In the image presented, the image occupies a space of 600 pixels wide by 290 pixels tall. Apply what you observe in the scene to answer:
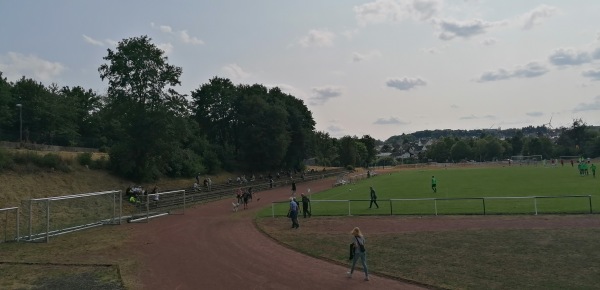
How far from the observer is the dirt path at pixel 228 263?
14.5 metres

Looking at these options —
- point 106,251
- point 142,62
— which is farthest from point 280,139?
point 106,251

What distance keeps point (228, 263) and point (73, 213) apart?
14.6 metres

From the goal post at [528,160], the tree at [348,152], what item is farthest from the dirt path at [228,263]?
the goal post at [528,160]

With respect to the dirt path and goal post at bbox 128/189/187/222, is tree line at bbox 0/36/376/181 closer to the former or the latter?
goal post at bbox 128/189/187/222

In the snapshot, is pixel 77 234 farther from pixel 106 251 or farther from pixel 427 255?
pixel 427 255

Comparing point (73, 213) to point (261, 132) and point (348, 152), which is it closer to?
point (261, 132)

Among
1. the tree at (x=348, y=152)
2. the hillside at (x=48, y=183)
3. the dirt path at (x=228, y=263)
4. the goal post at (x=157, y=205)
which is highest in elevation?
the tree at (x=348, y=152)

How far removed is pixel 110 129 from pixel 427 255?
58.7 meters

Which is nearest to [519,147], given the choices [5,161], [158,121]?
[158,121]

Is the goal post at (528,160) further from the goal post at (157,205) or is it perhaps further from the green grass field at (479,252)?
the goal post at (157,205)

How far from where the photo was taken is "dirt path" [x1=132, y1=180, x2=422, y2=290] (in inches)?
571

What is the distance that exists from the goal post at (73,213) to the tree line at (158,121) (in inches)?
545

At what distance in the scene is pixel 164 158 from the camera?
148ft

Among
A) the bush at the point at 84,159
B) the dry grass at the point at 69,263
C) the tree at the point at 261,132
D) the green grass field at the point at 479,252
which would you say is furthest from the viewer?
the tree at the point at 261,132
